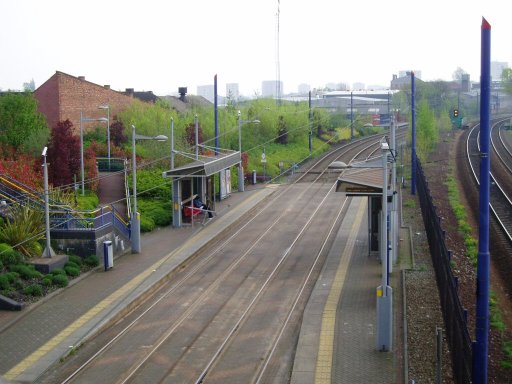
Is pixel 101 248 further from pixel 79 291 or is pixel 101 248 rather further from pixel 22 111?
pixel 22 111

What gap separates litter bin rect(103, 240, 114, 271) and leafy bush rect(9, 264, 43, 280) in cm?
249

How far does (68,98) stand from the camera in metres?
51.3

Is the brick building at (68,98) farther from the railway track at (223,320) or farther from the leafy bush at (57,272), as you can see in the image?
the leafy bush at (57,272)

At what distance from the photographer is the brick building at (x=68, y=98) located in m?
50.4

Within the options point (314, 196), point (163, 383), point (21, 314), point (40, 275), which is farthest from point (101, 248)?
point (314, 196)

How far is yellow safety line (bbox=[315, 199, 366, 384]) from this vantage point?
15.0 meters

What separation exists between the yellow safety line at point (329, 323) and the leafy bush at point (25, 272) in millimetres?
8598

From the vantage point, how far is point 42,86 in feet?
168

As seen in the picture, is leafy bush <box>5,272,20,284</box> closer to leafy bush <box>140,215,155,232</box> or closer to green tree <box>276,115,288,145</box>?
leafy bush <box>140,215,155,232</box>

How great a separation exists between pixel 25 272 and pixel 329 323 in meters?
9.28

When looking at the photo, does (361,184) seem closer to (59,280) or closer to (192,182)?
(59,280)

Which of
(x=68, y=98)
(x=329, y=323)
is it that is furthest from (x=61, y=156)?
(x=68, y=98)

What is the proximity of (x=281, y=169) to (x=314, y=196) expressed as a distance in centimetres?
1058

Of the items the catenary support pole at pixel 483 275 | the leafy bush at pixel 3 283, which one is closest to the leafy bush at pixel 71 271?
the leafy bush at pixel 3 283
